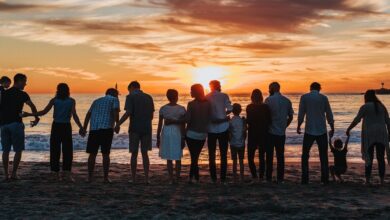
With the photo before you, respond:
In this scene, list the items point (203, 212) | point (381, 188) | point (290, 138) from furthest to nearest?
point (290, 138) → point (381, 188) → point (203, 212)

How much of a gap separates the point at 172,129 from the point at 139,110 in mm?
797

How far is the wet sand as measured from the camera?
277 inches

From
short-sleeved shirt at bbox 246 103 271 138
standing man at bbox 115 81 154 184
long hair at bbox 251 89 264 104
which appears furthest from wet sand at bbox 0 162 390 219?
long hair at bbox 251 89 264 104

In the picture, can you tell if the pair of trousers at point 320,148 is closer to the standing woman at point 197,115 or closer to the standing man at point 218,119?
the standing man at point 218,119

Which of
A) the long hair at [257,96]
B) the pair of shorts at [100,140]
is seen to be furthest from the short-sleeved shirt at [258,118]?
the pair of shorts at [100,140]

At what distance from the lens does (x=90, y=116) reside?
32.7ft

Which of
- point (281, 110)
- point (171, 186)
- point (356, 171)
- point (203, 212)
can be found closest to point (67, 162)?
point (171, 186)

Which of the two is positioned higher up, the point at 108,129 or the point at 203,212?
the point at 108,129

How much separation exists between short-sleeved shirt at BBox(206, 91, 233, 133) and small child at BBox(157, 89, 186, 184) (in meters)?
0.62

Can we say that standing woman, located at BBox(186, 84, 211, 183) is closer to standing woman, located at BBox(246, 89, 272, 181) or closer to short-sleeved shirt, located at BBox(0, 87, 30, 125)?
standing woman, located at BBox(246, 89, 272, 181)

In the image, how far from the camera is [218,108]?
32.6ft

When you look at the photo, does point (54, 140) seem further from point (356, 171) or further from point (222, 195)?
point (356, 171)

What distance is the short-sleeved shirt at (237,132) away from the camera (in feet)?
33.4

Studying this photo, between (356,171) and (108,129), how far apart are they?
7.27 meters
